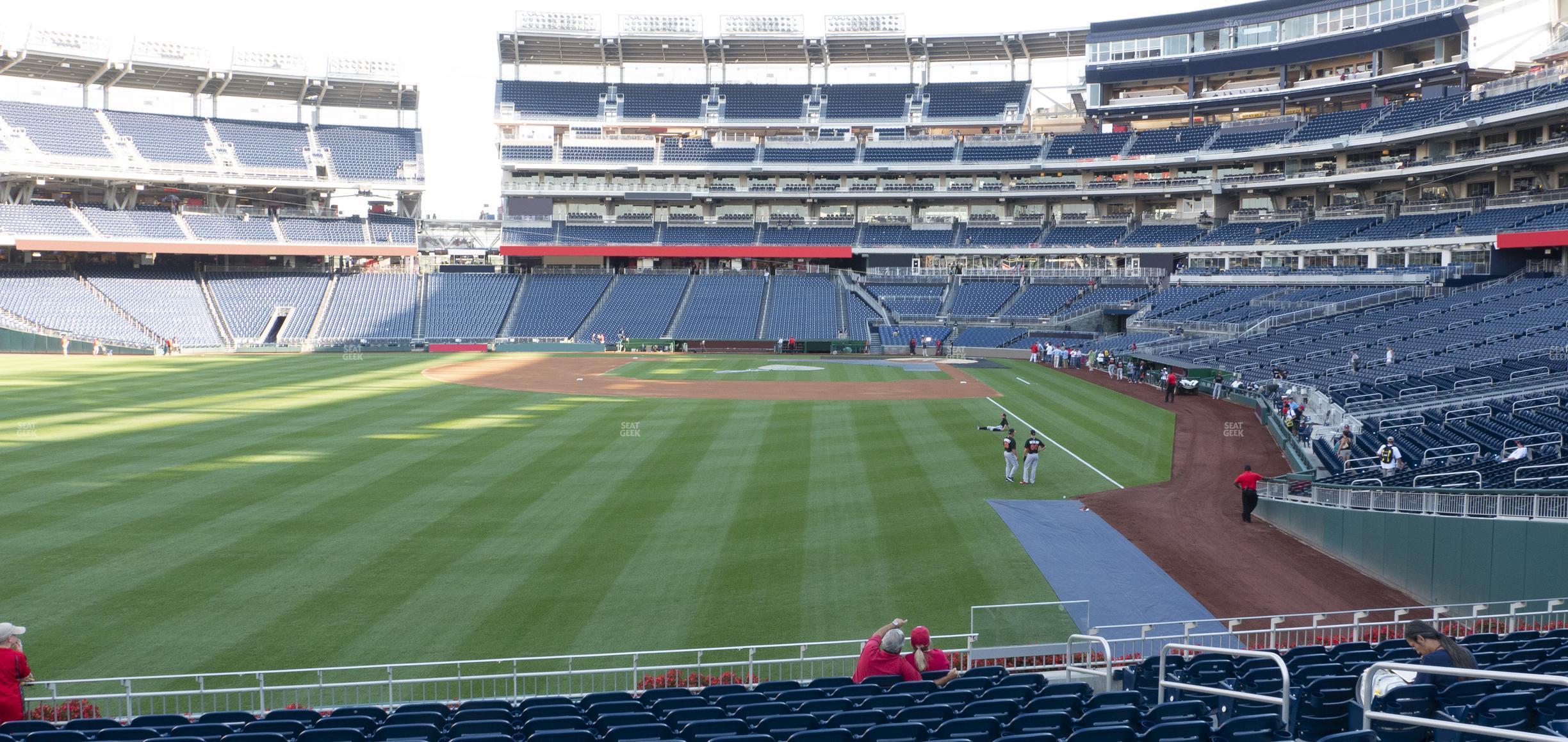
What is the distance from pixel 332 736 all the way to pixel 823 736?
13.2 feet

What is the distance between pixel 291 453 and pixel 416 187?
Result: 56.1 m

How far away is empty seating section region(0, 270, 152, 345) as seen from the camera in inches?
2430

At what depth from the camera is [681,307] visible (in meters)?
75.0

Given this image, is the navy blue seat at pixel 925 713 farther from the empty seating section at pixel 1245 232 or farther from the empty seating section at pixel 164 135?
the empty seating section at pixel 164 135

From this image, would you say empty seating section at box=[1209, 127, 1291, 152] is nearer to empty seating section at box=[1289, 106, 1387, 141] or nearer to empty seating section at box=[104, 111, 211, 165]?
empty seating section at box=[1289, 106, 1387, 141]

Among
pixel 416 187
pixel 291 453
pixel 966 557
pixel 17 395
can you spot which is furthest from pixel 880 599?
pixel 416 187

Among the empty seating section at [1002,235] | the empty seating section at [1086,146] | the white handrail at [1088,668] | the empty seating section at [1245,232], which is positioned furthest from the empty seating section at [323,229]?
the white handrail at [1088,668]

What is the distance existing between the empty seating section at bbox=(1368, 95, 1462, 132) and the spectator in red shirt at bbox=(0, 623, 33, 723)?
223ft

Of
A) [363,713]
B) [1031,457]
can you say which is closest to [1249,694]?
[363,713]

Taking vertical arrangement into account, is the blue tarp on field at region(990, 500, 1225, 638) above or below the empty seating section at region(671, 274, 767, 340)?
below

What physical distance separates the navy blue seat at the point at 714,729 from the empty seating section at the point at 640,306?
63015 mm

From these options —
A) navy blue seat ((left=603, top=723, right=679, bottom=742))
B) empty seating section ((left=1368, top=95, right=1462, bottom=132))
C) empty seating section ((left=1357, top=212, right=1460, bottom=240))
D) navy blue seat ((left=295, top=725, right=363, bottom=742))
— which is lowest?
navy blue seat ((left=295, top=725, right=363, bottom=742))

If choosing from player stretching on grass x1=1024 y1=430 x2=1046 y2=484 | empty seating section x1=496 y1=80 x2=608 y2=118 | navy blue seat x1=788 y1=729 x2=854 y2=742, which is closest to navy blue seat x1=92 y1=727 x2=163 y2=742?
navy blue seat x1=788 y1=729 x2=854 y2=742

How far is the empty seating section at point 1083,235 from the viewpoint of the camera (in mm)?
77000
